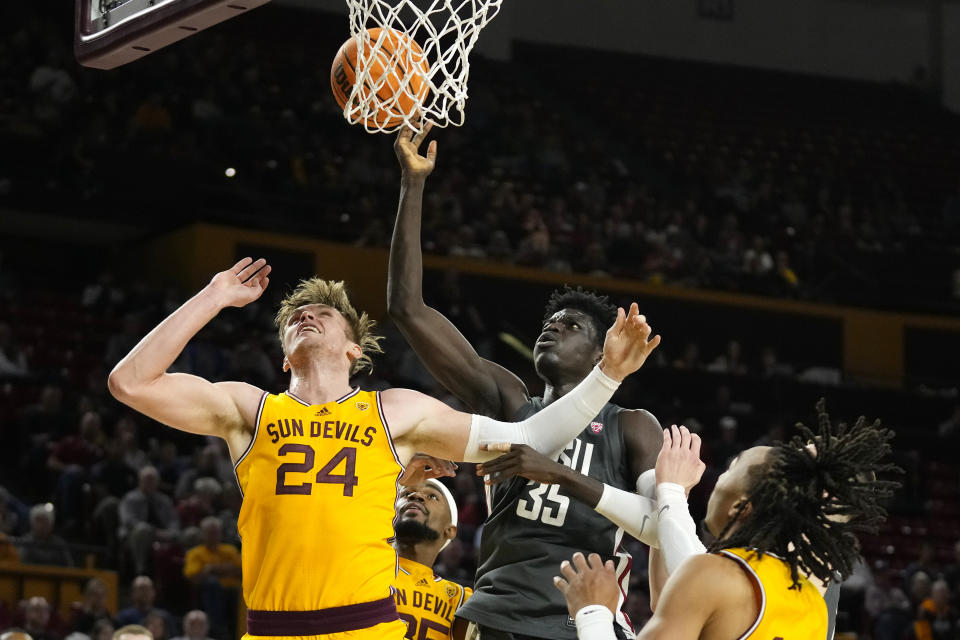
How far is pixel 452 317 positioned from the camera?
1716 centimetres

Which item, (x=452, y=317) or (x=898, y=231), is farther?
(x=898, y=231)

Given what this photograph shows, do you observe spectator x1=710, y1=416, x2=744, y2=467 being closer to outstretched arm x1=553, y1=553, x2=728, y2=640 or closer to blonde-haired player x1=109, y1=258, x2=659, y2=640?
blonde-haired player x1=109, y1=258, x2=659, y2=640

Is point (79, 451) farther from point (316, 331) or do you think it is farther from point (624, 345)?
point (624, 345)

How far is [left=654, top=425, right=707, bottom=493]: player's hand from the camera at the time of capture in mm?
4715

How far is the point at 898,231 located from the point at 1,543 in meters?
16.6

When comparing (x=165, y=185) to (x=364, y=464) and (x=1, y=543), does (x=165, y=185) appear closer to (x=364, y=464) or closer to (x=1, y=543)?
(x=1, y=543)

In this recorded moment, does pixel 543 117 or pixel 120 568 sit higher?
pixel 543 117

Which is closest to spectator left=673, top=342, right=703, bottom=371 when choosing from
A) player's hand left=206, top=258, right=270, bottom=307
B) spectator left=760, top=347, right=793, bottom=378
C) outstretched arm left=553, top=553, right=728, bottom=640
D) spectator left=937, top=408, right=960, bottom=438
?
spectator left=760, top=347, right=793, bottom=378

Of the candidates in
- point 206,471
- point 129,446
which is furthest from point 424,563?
point 129,446

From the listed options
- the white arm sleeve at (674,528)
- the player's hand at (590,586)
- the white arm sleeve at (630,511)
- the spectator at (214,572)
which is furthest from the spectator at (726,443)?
the player's hand at (590,586)

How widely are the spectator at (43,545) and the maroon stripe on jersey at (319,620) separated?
7.03 metres

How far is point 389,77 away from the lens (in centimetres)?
597

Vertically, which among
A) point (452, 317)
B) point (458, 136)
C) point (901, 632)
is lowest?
point (901, 632)

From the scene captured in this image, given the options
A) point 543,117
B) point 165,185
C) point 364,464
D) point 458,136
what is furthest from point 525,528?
point 543,117
